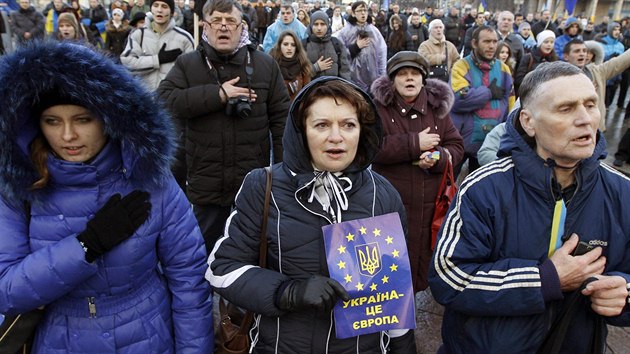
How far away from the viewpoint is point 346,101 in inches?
73.7

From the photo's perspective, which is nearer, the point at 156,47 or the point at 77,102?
the point at 77,102

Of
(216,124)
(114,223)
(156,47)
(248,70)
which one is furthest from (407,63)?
(156,47)

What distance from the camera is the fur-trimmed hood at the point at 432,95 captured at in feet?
11.0

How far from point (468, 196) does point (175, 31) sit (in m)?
4.04

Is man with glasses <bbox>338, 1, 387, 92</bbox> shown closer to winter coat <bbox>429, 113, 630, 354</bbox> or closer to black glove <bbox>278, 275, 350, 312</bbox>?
winter coat <bbox>429, 113, 630, 354</bbox>

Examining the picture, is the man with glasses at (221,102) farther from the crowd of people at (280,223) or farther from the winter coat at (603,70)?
the winter coat at (603,70)

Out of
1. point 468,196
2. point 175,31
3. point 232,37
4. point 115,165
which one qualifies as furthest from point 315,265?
point 175,31

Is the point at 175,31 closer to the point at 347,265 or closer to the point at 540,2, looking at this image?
the point at 347,265

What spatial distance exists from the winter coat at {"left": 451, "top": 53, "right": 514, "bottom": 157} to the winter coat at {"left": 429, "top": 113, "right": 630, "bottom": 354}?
9.44ft

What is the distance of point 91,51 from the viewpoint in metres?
1.76

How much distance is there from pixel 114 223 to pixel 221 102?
5.59 ft

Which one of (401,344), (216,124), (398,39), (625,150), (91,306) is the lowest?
(625,150)

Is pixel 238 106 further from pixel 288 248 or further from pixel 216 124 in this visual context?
pixel 288 248

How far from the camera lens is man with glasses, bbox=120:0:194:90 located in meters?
4.74
